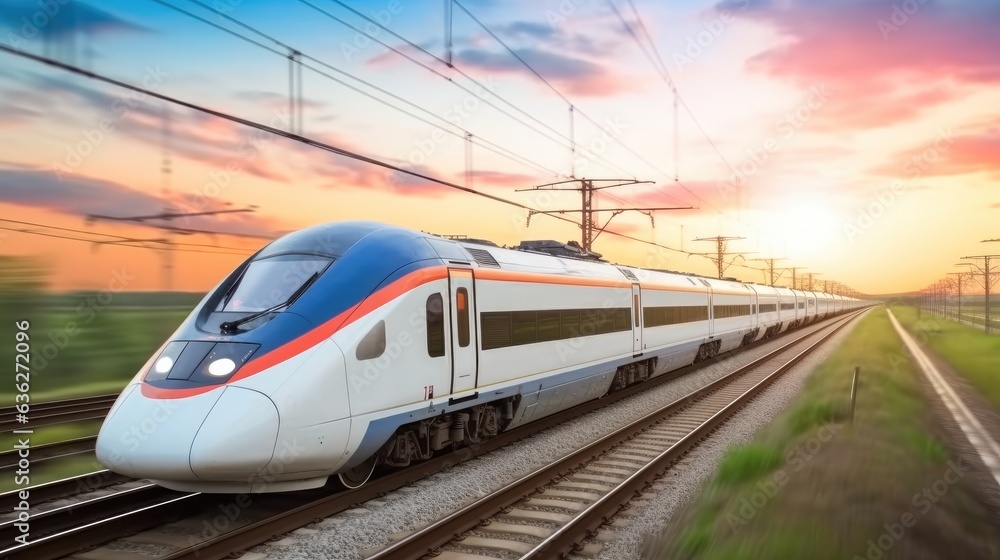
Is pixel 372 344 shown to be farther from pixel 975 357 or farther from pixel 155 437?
pixel 975 357

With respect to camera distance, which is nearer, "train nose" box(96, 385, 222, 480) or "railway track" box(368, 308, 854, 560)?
"train nose" box(96, 385, 222, 480)

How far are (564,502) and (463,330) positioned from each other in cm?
273

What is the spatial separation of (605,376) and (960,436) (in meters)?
6.85

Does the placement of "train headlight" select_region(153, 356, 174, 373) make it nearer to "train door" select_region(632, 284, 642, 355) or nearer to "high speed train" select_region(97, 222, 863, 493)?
"high speed train" select_region(97, 222, 863, 493)

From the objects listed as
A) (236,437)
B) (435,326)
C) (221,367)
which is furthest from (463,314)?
(236,437)

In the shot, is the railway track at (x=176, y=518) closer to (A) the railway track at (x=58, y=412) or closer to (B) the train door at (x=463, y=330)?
(B) the train door at (x=463, y=330)

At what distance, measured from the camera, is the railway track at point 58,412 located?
14.4 m

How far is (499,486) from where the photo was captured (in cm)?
913

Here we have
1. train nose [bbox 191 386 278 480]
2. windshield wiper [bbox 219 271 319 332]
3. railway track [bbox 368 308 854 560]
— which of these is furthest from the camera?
windshield wiper [bbox 219 271 319 332]

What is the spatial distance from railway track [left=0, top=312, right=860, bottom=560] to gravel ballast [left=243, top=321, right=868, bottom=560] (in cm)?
17

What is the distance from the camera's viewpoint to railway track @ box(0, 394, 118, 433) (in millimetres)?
14367

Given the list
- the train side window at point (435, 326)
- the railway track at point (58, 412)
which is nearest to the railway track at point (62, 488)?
the train side window at point (435, 326)

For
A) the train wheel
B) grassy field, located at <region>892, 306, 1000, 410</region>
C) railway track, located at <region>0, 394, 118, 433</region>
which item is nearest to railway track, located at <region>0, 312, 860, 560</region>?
the train wheel

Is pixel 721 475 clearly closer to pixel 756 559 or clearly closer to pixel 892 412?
pixel 756 559
